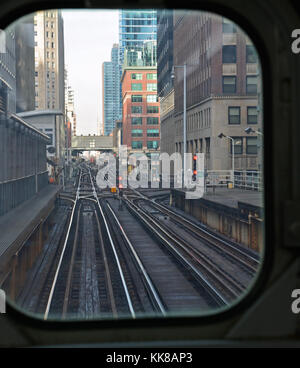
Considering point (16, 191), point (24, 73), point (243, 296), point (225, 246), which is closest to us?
point (243, 296)

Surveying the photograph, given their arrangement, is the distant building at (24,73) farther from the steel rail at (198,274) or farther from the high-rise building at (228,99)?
the steel rail at (198,274)

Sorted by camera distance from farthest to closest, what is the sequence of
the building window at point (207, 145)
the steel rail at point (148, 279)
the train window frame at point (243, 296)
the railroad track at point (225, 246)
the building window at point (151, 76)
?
the building window at point (151, 76) → the building window at point (207, 145) → the railroad track at point (225, 246) → the steel rail at point (148, 279) → the train window frame at point (243, 296)

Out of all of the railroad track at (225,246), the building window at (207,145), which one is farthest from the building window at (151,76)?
the railroad track at (225,246)

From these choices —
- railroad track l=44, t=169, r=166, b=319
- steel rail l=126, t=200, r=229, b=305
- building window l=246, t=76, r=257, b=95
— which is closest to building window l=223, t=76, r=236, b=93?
building window l=246, t=76, r=257, b=95

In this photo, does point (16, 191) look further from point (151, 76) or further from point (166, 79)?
point (151, 76)

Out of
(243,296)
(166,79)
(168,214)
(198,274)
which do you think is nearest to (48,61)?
(166,79)

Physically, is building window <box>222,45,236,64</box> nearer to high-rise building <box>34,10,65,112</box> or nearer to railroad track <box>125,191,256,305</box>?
railroad track <box>125,191,256,305</box>
